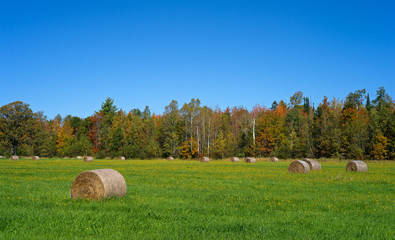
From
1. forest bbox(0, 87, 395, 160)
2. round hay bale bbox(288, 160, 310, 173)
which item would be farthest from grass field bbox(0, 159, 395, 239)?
forest bbox(0, 87, 395, 160)

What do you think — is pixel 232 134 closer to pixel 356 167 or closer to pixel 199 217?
pixel 356 167

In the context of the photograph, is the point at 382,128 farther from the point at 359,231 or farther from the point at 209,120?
the point at 359,231

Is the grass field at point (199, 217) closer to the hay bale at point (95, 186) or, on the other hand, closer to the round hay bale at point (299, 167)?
the hay bale at point (95, 186)

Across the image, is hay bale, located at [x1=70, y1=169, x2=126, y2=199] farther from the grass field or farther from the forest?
the forest

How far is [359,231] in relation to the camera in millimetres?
8461

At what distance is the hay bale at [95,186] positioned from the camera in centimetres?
1280

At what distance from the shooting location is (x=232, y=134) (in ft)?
290

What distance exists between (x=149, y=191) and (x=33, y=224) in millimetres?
7747

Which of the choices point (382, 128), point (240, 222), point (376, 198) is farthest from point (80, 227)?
point (382, 128)

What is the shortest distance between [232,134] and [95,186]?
7674cm

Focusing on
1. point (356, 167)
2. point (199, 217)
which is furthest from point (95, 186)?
point (356, 167)

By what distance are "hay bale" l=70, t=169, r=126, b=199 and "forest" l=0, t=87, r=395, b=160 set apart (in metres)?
62.3

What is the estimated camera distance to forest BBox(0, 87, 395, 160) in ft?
226

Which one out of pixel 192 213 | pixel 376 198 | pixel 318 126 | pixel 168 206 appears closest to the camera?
pixel 192 213
